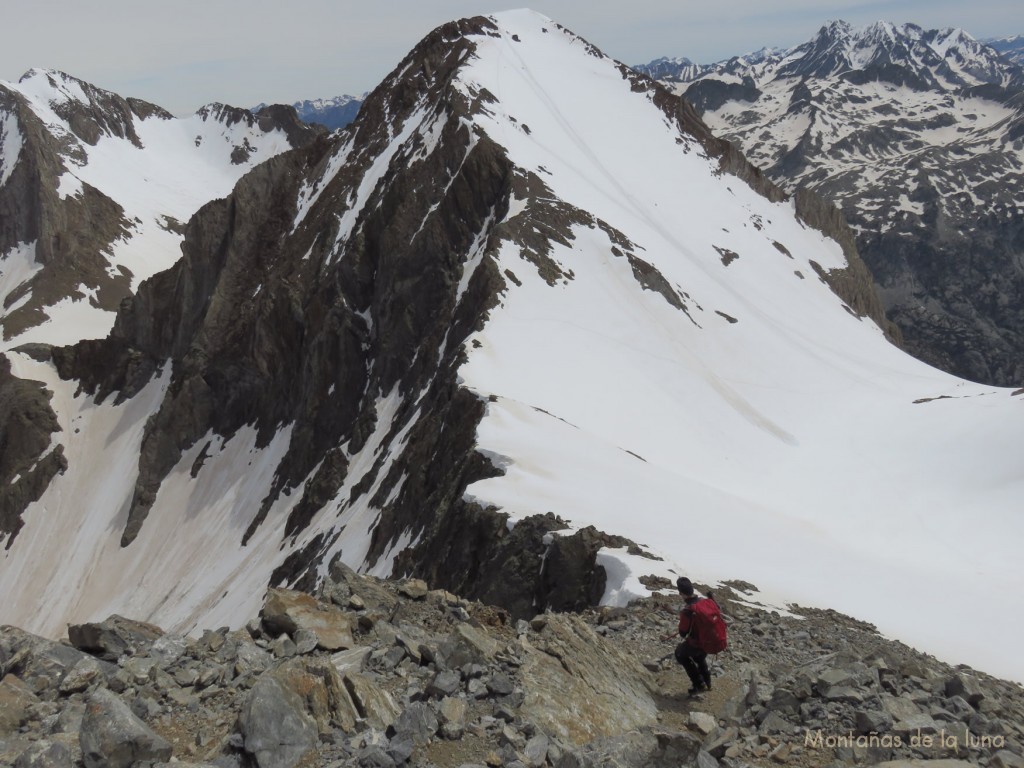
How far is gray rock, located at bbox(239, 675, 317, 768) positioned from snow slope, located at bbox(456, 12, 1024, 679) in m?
13.5

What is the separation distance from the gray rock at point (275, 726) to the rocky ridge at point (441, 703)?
0.02 m

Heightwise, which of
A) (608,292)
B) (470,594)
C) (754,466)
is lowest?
(470,594)

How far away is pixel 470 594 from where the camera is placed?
84.2 feet

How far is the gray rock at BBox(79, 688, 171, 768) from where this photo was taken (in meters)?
9.47

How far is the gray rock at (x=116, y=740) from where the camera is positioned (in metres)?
9.47

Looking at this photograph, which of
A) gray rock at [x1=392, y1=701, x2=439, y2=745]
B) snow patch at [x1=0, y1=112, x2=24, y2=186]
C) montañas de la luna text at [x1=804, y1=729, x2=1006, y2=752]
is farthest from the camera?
snow patch at [x1=0, y1=112, x2=24, y2=186]

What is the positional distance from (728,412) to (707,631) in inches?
1689

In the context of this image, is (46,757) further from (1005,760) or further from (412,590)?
(1005,760)

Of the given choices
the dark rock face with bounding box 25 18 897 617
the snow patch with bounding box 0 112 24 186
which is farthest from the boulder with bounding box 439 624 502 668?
Result: the snow patch with bounding box 0 112 24 186

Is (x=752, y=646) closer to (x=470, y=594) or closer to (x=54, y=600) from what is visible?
(x=470, y=594)

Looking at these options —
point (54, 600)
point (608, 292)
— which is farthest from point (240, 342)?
point (608, 292)

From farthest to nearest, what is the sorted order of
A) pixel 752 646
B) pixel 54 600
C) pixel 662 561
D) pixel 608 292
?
pixel 54 600
pixel 608 292
pixel 662 561
pixel 752 646

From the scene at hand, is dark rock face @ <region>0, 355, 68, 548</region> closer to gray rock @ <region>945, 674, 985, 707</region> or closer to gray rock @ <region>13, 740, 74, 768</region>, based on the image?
gray rock @ <region>13, 740, 74, 768</region>

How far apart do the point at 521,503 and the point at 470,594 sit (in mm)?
3495
